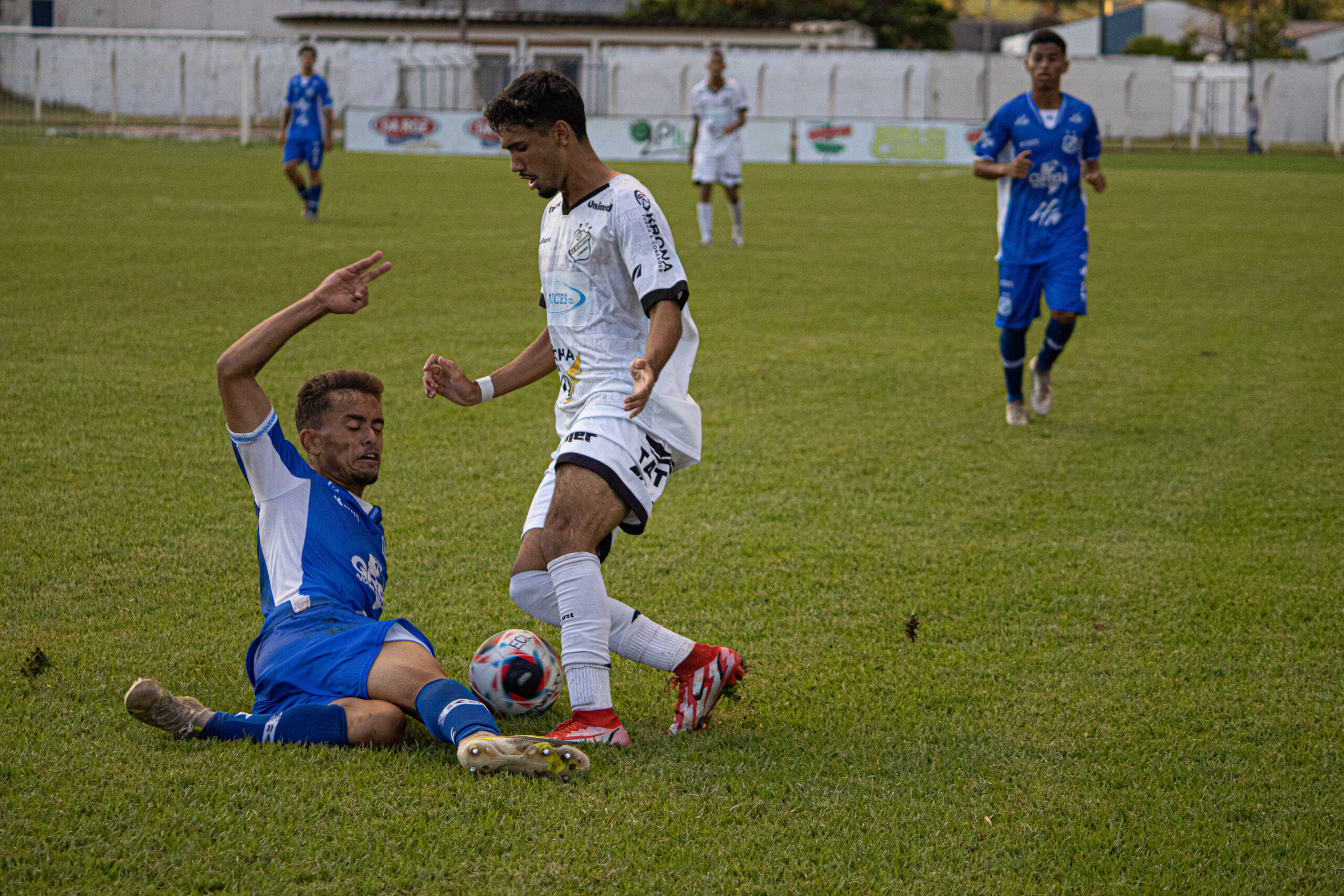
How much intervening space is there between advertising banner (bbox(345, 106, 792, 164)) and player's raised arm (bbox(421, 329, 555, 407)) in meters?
32.1

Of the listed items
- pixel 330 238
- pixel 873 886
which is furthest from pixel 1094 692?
pixel 330 238

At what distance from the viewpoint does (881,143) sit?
3809 centimetres

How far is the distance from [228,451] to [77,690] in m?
2.82

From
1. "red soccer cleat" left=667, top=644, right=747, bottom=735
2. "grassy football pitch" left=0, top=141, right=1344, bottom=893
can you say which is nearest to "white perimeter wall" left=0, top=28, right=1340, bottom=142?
"grassy football pitch" left=0, top=141, right=1344, bottom=893

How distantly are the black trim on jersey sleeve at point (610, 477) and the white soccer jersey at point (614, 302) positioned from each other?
0.16 m

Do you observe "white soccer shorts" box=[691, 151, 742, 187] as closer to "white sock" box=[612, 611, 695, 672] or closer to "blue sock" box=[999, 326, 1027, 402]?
"blue sock" box=[999, 326, 1027, 402]

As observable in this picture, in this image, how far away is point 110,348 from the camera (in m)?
8.38

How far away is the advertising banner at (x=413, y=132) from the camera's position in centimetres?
3606

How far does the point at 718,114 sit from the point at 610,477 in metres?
13.7

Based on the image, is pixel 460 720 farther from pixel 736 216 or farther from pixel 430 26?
pixel 430 26

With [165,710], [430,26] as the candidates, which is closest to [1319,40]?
[430,26]

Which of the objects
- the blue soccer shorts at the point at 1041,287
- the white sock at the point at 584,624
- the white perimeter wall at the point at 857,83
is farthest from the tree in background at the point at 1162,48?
the white sock at the point at 584,624

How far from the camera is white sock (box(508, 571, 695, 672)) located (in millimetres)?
3541

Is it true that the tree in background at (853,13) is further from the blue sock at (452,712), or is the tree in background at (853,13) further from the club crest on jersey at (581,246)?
the blue sock at (452,712)
